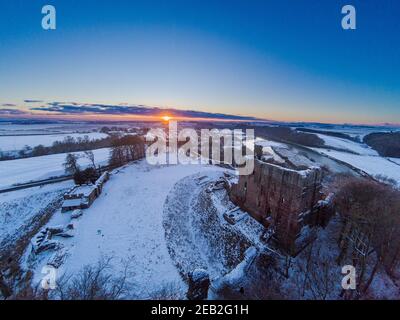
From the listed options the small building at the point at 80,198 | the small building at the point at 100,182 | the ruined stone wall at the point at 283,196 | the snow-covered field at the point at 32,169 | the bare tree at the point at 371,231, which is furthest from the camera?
the snow-covered field at the point at 32,169

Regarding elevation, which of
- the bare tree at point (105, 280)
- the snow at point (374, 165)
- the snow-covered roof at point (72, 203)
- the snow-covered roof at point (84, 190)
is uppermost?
the snow at point (374, 165)

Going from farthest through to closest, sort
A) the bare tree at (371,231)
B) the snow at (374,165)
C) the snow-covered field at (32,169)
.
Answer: the snow at (374,165) → the snow-covered field at (32,169) → the bare tree at (371,231)

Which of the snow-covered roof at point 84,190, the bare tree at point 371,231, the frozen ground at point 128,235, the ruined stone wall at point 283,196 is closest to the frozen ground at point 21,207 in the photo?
the snow-covered roof at point 84,190

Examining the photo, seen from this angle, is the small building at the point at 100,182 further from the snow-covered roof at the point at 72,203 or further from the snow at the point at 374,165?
the snow at the point at 374,165

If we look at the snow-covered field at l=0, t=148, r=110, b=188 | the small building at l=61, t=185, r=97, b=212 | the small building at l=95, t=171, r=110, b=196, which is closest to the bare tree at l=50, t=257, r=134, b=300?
the small building at l=61, t=185, r=97, b=212

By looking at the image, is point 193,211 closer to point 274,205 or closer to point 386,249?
point 274,205

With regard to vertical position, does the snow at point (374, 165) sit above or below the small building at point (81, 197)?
above
